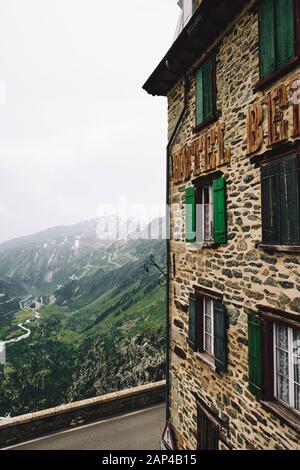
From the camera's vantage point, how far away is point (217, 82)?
22.1 ft

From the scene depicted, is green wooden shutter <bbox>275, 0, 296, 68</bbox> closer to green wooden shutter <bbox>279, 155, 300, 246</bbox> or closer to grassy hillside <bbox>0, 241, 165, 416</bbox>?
green wooden shutter <bbox>279, 155, 300, 246</bbox>

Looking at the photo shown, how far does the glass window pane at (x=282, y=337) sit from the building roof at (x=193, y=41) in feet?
21.7

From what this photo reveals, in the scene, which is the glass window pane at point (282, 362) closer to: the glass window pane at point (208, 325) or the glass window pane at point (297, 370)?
the glass window pane at point (297, 370)

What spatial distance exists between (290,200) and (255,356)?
2.99m

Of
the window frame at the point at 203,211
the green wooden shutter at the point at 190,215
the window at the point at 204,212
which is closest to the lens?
the window at the point at 204,212

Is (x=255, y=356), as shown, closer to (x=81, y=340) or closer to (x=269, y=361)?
(x=269, y=361)

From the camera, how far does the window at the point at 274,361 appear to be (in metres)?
4.83

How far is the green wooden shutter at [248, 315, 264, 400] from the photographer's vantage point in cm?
525

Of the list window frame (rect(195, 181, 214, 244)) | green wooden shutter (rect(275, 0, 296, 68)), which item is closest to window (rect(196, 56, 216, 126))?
window frame (rect(195, 181, 214, 244))

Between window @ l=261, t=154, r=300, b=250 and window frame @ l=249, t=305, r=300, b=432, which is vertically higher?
window @ l=261, t=154, r=300, b=250

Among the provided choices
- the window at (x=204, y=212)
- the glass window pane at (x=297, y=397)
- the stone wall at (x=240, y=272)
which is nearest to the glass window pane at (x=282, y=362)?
the glass window pane at (x=297, y=397)

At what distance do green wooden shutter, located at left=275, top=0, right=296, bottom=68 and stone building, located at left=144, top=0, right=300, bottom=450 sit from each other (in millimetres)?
20

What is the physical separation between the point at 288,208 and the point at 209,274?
2.64 m

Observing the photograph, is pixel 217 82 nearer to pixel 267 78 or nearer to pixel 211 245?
pixel 267 78
